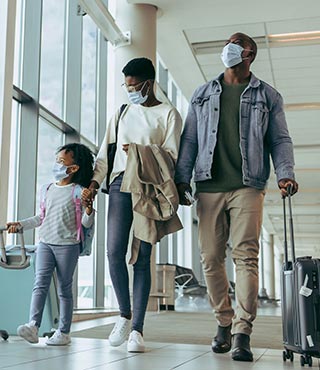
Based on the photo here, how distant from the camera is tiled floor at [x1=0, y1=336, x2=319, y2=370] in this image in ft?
7.25

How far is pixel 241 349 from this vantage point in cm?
248

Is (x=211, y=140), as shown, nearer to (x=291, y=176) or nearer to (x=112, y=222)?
(x=291, y=176)

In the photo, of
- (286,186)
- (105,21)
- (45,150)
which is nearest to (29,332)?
(286,186)

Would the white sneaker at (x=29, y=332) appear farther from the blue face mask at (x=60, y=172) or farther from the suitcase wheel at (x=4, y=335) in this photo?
the blue face mask at (x=60, y=172)

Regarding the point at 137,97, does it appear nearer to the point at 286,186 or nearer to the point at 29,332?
the point at 286,186

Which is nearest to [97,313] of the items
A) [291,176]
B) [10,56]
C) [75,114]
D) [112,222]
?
[75,114]

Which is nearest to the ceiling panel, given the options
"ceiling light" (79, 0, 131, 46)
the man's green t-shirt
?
"ceiling light" (79, 0, 131, 46)

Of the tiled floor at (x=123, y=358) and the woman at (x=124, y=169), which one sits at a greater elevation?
the woman at (x=124, y=169)

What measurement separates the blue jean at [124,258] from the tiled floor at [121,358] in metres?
0.21

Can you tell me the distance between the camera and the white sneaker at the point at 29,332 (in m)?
2.86

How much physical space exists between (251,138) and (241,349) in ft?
3.10

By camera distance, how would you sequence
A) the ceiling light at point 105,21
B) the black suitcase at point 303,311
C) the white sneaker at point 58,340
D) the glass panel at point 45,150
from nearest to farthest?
1. the black suitcase at point 303,311
2. the white sneaker at point 58,340
3. the glass panel at point 45,150
4. the ceiling light at point 105,21

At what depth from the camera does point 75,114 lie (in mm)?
7176

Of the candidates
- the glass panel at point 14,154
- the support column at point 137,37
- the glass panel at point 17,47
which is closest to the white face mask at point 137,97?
the glass panel at point 14,154
